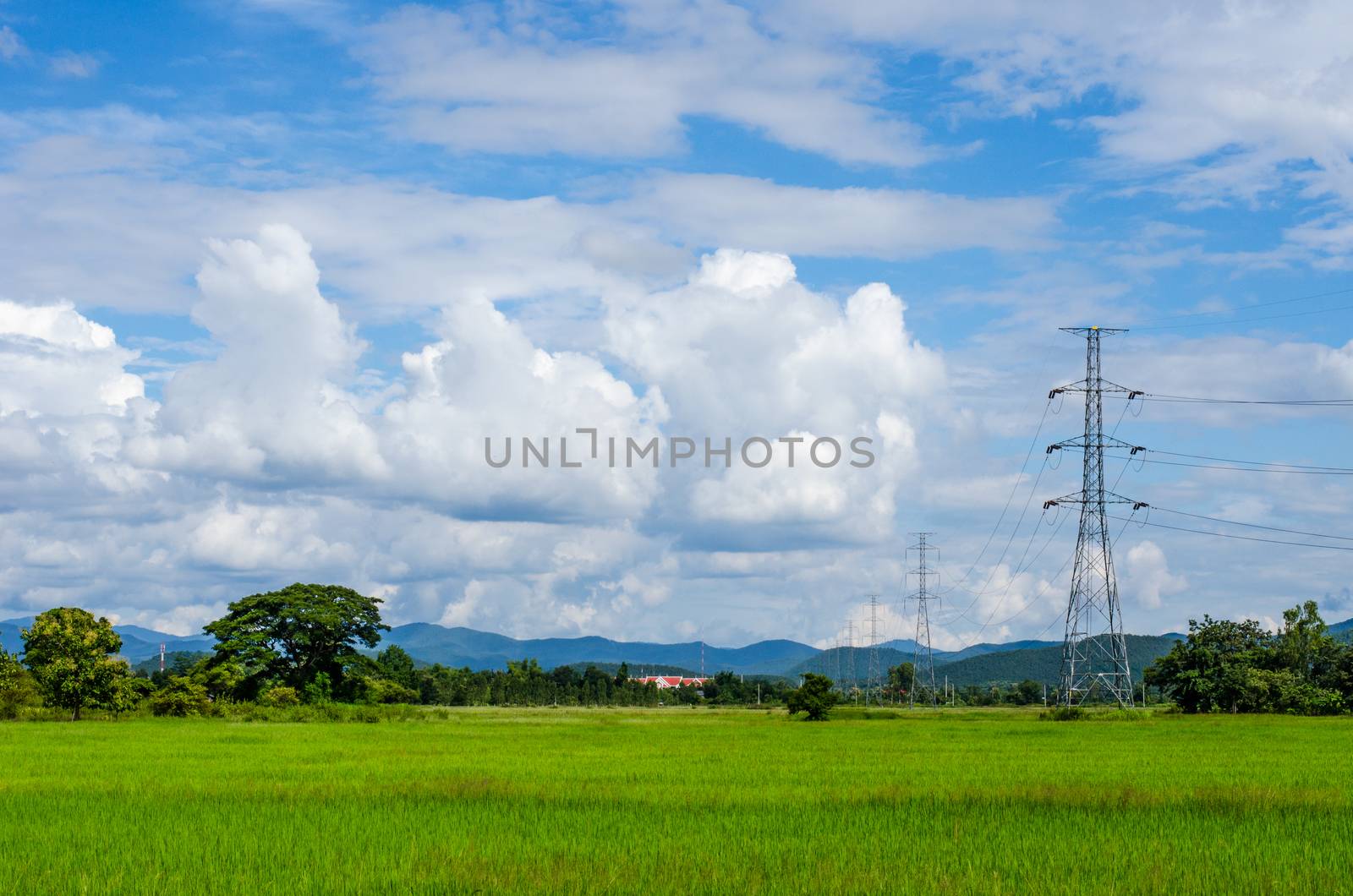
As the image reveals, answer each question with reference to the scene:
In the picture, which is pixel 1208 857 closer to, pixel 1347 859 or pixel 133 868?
pixel 1347 859

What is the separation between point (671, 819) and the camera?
16.7 meters

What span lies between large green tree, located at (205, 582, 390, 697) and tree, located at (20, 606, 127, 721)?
804 centimetres

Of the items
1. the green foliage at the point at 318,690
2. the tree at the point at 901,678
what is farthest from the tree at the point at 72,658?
the tree at the point at 901,678

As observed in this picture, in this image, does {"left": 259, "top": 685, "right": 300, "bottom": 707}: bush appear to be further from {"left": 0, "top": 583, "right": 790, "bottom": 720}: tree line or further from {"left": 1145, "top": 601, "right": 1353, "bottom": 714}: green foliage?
{"left": 1145, "top": 601, "right": 1353, "bottom": 714}: green foliage

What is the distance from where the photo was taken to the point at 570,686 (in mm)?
124250

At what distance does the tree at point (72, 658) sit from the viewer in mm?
47000

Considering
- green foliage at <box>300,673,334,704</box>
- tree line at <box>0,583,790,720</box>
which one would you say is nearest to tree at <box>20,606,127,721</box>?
tree line at <box>0,583,790,720</box>

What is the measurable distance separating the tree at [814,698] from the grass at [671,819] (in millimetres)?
32465

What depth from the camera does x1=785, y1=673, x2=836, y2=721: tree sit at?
214ft

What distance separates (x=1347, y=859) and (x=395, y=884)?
36.1 feet

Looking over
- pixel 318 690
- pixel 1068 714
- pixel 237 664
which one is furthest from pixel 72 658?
pixel 1068 714

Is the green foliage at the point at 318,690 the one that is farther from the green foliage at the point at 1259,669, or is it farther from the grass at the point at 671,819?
the green foliage at the point at 1259,669

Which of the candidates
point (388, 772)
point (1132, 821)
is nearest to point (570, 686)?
point (388, 772)

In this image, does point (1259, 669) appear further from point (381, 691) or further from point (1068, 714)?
point (381, 691)
